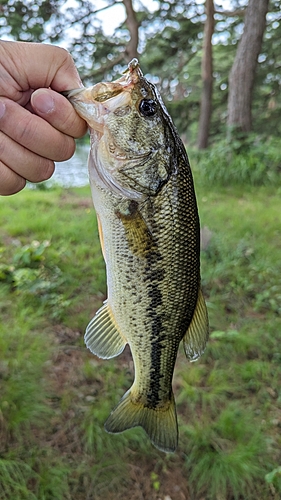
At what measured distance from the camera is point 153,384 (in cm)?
179

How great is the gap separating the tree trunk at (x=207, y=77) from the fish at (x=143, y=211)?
9.75m

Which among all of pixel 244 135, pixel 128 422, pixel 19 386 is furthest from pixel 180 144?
pixel 244 135

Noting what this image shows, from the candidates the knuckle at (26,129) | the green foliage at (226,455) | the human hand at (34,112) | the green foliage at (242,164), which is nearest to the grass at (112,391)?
the green foliage at (226,455)

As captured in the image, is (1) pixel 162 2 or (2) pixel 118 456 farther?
(1) pixel 162 2

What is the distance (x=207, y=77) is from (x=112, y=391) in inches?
387

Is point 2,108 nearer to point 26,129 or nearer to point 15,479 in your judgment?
point 26,129

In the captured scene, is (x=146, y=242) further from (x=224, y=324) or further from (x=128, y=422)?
(x=224, y=324)

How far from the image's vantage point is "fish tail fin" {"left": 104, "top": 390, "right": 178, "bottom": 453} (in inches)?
68.6

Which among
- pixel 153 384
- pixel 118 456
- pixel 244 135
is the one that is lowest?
pixel 118 456

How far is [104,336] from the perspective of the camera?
1726mm

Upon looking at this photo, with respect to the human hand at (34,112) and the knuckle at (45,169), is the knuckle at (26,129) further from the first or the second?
the knuckle at (45,169)

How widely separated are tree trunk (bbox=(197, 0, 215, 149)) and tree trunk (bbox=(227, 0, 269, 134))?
5.27 ft

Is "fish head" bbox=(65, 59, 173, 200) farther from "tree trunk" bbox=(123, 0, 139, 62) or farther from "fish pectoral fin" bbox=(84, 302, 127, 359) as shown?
"tree trunk" bbox=(123, 0, 139, 62)

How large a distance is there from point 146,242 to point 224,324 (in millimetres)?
2605
